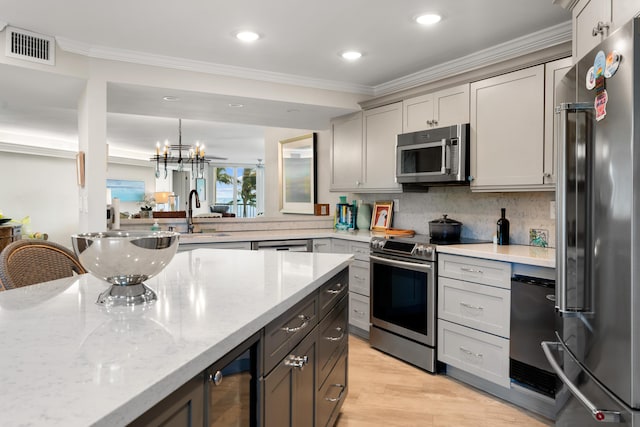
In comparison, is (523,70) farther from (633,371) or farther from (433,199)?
(633,371)

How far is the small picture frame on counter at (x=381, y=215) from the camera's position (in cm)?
445

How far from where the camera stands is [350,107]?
14.2 ft

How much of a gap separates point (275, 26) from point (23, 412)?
2.75m

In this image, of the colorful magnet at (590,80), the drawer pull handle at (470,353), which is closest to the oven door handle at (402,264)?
the drawer pull handle at (470,353)

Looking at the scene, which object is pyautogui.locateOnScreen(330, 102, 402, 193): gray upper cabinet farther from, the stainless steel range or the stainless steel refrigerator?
the stainless steel refrigerator

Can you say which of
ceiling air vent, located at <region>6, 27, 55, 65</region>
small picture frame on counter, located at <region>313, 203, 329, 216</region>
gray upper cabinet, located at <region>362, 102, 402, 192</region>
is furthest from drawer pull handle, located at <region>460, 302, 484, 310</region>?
ceiling air vent, located at <region>6, 27, 55, 65</region>

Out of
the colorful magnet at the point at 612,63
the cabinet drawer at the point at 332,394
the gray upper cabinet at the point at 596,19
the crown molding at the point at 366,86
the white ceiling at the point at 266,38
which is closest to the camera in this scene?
the colorful magnet at the point at 612,63

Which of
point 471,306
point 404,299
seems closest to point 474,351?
point 471,306

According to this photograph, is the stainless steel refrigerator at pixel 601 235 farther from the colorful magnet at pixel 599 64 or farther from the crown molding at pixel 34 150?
the crown molding at pixel 34 150

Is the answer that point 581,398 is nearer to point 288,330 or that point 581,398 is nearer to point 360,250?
point 288,330

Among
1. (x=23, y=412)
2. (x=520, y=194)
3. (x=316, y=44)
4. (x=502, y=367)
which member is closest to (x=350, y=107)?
(x=316, y=44)

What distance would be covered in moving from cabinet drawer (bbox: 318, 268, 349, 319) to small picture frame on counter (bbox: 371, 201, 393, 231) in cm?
208

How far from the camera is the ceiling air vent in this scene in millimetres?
2975

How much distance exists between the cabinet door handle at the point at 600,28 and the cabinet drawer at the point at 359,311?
2.60m
